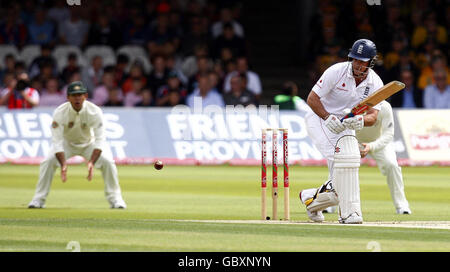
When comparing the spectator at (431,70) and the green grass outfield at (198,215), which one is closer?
A: the green grass outfield at (198,215)

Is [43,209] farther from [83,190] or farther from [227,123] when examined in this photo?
[227,123]

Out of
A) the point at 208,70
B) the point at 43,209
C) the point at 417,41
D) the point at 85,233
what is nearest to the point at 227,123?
the point at 208,70

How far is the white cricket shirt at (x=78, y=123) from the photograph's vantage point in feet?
48.0

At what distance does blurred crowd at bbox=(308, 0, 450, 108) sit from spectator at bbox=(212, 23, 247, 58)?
1732 mm

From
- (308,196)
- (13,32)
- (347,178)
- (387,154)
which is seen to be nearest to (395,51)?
(13,32)

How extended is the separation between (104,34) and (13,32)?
2.22 m

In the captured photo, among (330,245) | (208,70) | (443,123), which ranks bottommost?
(330,245)

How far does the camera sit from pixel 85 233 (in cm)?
1095

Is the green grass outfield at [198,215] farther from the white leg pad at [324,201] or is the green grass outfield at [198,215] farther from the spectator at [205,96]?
the spectator at [205,96]

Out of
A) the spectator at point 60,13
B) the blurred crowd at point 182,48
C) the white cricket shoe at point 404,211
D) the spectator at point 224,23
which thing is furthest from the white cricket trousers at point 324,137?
the spectator at point 60,13

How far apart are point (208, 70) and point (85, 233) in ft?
44.6

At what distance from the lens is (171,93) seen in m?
23.4

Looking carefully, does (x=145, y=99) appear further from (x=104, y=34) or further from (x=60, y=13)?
(x=60, y=13)

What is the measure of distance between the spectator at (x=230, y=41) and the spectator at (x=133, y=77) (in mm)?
1971
